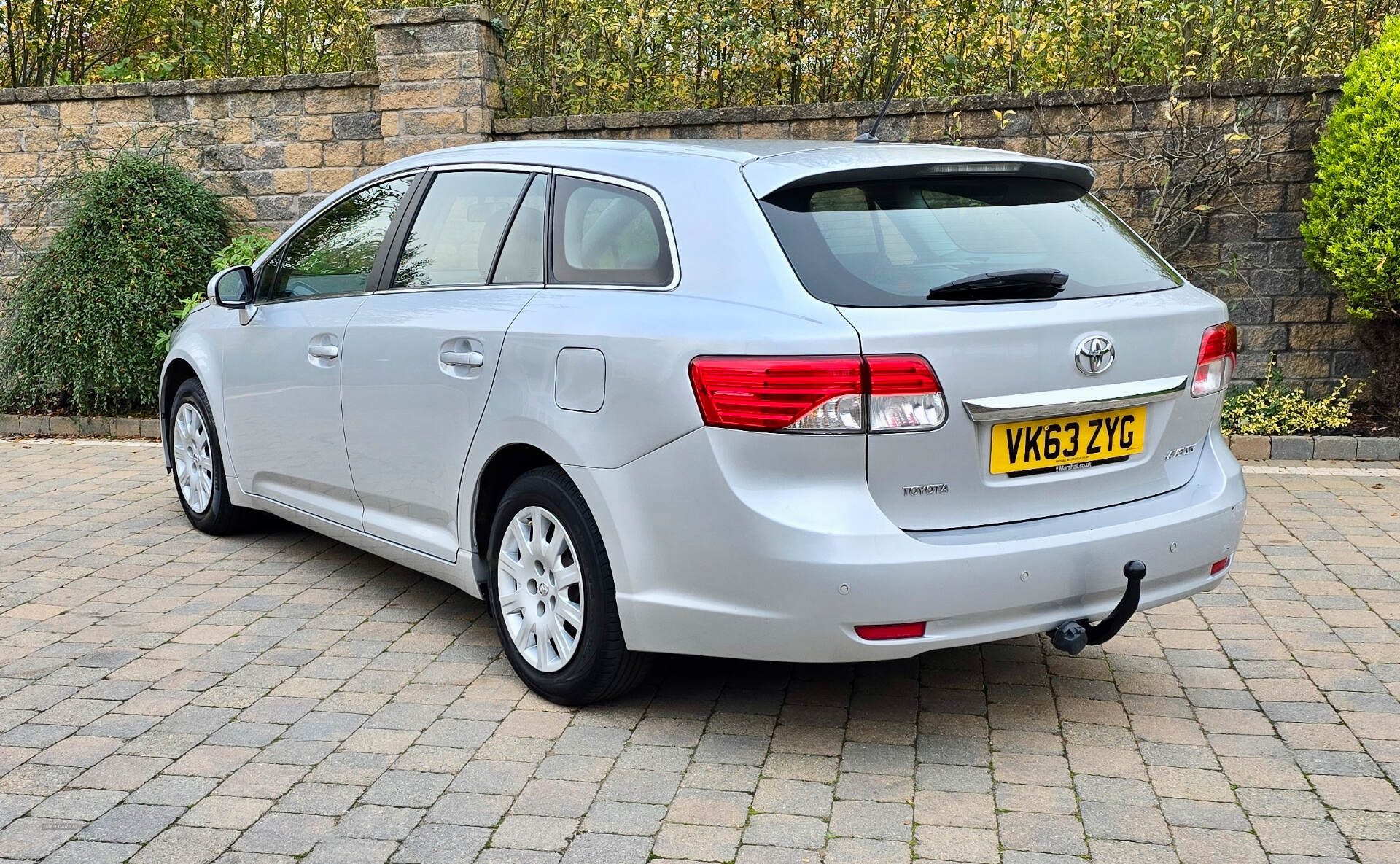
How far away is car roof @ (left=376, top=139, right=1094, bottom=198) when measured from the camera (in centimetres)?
367

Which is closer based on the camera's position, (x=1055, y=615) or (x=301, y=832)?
(x=301, y=832)

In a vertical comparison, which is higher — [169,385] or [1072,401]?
[1072,401]

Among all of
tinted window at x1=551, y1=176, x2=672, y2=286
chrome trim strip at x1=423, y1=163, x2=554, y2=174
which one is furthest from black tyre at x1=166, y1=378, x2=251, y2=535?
tinted window at x1=551, y1=176, x2=672, y2=286

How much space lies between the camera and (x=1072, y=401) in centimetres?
338

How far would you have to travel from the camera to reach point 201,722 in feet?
12.6

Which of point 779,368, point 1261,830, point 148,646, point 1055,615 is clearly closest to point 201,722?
point 148,646

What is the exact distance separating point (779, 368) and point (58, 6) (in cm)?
955

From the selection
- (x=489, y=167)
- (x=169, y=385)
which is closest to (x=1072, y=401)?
(x=489, y=167)

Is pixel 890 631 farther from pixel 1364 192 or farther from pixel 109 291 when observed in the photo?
pixel 109 291

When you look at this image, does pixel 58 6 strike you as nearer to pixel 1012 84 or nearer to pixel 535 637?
pixel 1012 84

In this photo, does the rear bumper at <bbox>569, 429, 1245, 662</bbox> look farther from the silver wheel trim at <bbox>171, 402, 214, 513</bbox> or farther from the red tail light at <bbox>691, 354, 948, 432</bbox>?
the silver wheel trim at <bbox>171, 402, 214, 513</bbox>

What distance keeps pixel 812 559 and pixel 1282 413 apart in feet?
18.6

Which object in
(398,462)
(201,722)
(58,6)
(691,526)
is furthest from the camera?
(58,6)

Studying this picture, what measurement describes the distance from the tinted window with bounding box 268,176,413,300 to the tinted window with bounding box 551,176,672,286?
997mm
